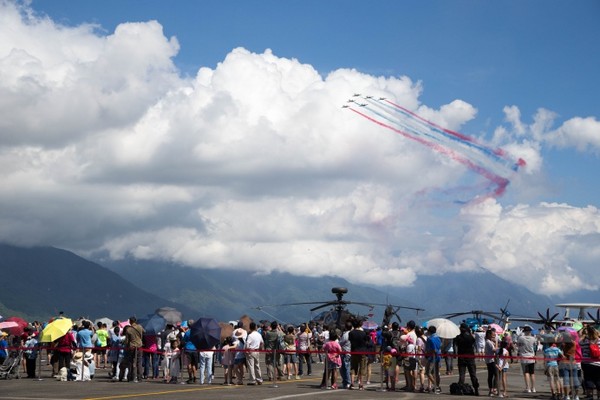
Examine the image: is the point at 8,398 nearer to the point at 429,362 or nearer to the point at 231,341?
the point at 231,341

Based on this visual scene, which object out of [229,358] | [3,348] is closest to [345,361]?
[229,358]

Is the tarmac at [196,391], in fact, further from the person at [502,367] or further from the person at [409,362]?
the person at [409,362]

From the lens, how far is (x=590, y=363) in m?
22.4

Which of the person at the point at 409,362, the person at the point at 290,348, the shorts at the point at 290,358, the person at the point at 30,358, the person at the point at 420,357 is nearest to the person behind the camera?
the person at the point at 409,362

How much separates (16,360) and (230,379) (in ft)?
26.7

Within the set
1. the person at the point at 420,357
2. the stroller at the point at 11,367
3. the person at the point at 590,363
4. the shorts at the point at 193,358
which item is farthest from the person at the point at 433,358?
the stroller at the point at 11,367

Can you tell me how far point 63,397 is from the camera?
21922 millimetres

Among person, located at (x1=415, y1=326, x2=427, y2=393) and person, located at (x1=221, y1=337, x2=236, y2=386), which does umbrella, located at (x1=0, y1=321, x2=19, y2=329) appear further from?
person, located at (x1=415, y1=326, x2=427, y2=393)

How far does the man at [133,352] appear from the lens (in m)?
27.7

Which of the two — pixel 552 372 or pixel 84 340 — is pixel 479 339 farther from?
pixel 84 340

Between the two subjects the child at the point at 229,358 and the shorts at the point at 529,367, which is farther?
the child at the point at 229,358

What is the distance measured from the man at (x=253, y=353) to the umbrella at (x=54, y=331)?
264 inches

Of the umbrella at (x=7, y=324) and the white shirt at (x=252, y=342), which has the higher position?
the umbrella at (x=7, y=324)

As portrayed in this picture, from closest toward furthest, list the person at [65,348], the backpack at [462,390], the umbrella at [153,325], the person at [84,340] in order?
the backpack at [462,390] → the person at [84,340] → the person at [65,348] → the umbrella at [153,325]
